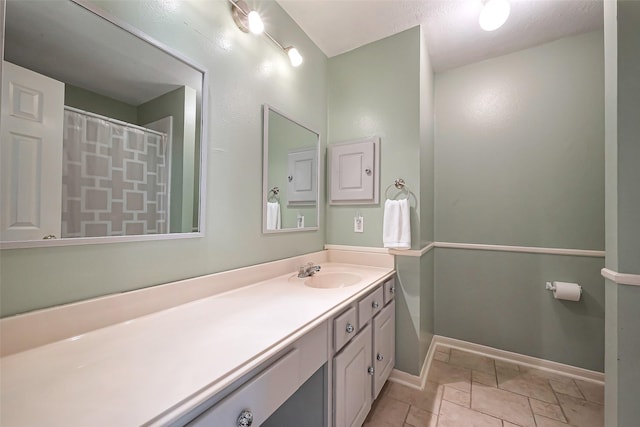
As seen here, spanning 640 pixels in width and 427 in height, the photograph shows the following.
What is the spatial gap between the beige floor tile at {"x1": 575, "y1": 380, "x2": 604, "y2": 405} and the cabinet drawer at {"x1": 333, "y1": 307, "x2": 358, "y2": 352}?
1692mm

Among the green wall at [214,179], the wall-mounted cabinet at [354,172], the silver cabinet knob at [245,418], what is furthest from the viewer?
the wall-mounted cabinet at [354,172]

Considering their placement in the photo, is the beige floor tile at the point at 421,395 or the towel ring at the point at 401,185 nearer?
the beige floor tile at the point at 421,395

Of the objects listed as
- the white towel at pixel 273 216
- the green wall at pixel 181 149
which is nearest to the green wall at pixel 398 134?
the white towel at pixel 273 216

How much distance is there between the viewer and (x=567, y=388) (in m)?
1.65

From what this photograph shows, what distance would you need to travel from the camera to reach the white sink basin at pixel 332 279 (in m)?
1.55

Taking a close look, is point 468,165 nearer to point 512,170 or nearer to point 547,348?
point 512,170

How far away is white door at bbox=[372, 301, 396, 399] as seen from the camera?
1.41 metres

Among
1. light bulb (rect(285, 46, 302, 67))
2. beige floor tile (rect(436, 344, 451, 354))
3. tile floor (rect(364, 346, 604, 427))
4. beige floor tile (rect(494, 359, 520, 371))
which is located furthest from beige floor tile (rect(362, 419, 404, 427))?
light bulb (rect(285, 46, 302, 67))

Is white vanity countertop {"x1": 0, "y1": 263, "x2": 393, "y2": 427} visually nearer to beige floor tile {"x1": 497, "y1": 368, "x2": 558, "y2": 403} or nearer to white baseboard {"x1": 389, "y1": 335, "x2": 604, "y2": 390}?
white baseboard {"x1": 389, "y1": 335, "x2": 604, "y2": 390}

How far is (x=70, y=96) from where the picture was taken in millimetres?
777

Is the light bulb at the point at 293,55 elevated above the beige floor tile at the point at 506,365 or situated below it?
above

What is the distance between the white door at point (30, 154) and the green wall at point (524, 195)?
7.89 ft

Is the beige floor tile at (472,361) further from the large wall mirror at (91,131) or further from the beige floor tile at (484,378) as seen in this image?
the large wall mirror at (91,131)
